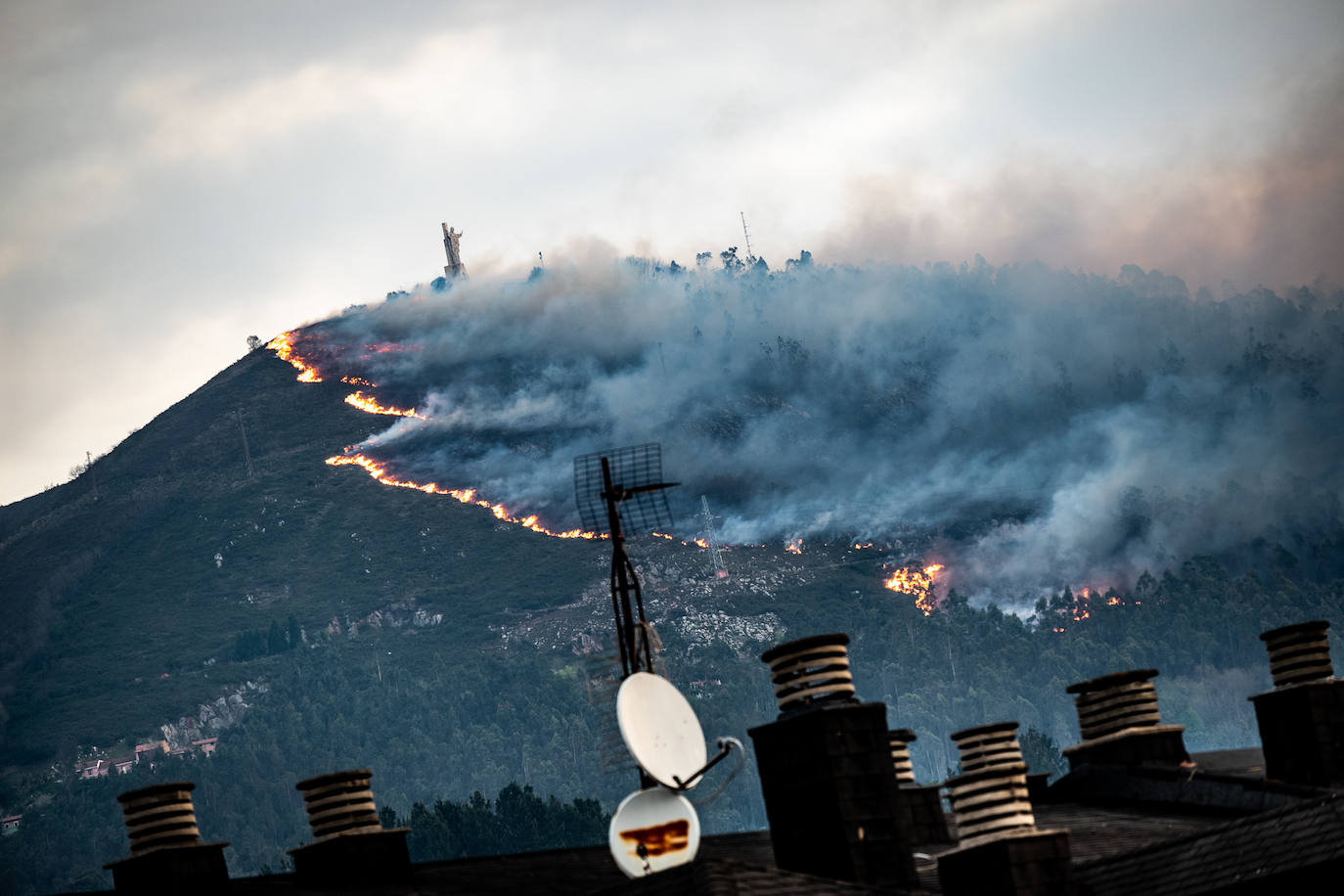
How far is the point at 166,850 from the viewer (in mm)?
24328

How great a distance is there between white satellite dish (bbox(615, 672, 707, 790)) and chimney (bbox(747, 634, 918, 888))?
38.1 inches

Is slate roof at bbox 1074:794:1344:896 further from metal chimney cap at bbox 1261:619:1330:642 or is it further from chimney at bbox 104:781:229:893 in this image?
chimney at bbox 104:781:229:893

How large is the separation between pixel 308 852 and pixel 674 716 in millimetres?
6337

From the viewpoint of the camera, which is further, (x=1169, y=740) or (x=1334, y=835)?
(x=1169, y=740)

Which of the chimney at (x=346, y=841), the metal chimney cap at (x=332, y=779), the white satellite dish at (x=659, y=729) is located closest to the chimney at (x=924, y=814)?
the white satellite dish at (x=659, y=729)

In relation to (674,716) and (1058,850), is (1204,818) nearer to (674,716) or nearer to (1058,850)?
(1058,850)

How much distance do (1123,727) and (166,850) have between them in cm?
1999

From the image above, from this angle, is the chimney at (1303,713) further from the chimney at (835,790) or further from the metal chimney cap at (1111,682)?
the chimney at (835,790)

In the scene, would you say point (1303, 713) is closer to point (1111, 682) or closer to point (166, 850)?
point (1111, 682)

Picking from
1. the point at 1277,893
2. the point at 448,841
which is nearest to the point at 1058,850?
the point at 1277,893

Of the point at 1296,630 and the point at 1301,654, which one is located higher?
the point at 1296,630

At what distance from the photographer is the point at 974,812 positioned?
77.5 feet

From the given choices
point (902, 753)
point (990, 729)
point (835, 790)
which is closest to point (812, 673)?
point (835, 790)

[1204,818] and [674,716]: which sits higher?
[674,716]
